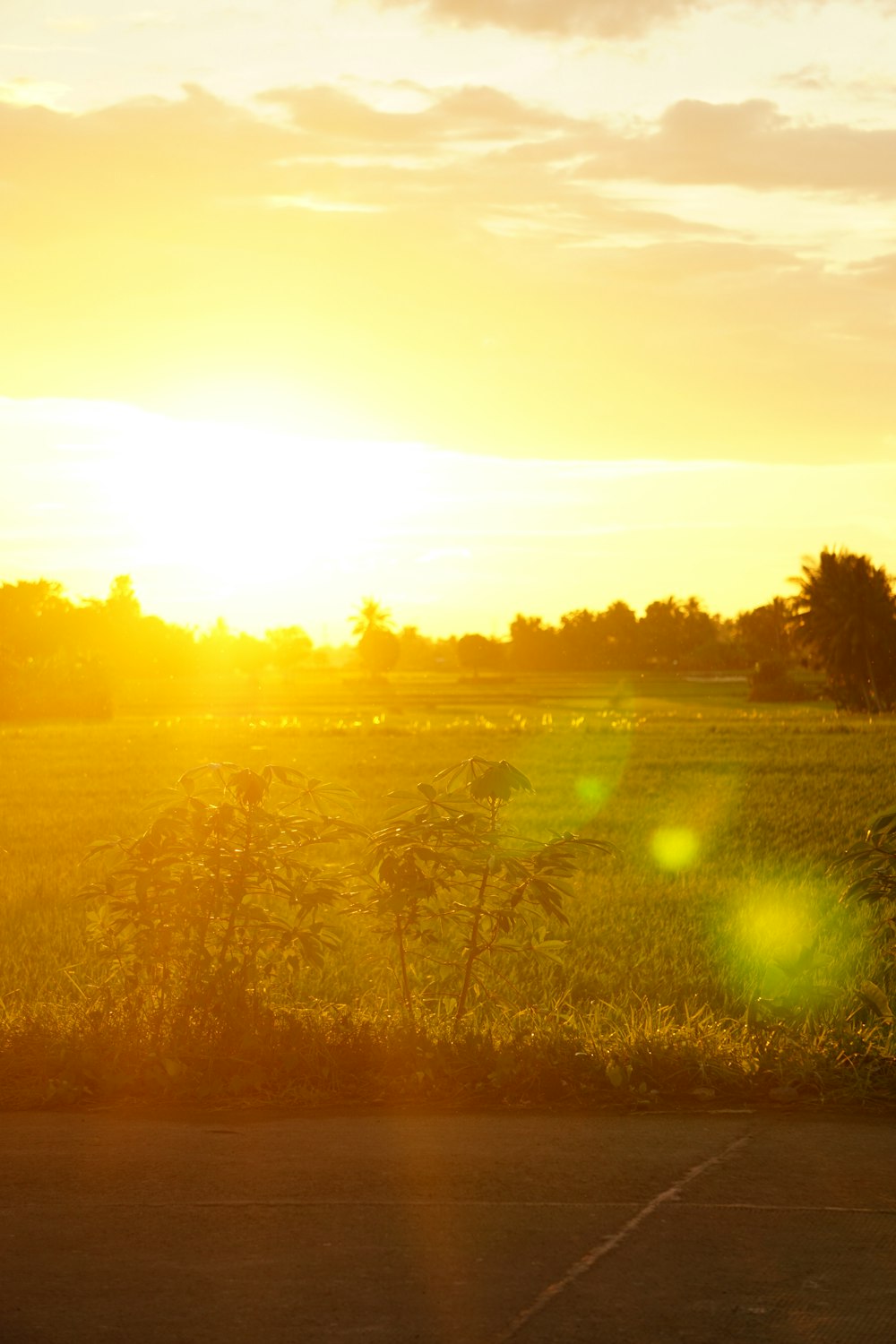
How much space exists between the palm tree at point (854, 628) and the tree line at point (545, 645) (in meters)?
0.06

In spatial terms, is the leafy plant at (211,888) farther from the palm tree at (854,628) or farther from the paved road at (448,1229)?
the palm tree at (854,628)

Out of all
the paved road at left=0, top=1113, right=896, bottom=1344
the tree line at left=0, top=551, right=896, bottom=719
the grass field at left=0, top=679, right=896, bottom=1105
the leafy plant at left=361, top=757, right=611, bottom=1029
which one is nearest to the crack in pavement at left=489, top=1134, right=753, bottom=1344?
the paved road at left=0, top=1113, right=896, bottom=1344

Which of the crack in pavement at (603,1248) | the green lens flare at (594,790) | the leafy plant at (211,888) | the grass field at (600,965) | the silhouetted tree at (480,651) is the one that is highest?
the silhouetted tree at (480,651)

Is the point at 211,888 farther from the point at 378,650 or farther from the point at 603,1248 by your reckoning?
the point at 378,650

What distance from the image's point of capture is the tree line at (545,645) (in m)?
68.6

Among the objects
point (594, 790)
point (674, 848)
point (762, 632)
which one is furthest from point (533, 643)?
point (674, 848)

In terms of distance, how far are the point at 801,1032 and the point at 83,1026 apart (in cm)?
331

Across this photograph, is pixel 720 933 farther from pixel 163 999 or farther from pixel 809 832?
pixel 809 832

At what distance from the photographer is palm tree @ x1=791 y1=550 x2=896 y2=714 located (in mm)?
67812

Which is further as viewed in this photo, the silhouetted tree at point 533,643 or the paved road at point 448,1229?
the silhouetted tree at point 533,643

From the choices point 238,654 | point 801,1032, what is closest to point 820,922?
point 801,1032

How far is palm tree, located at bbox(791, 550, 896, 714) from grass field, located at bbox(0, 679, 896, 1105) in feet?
107

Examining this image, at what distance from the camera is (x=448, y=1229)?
4.02 meters

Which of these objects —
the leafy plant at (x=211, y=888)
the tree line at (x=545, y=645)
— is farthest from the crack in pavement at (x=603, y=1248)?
the tree line at (x=545, y=645)
